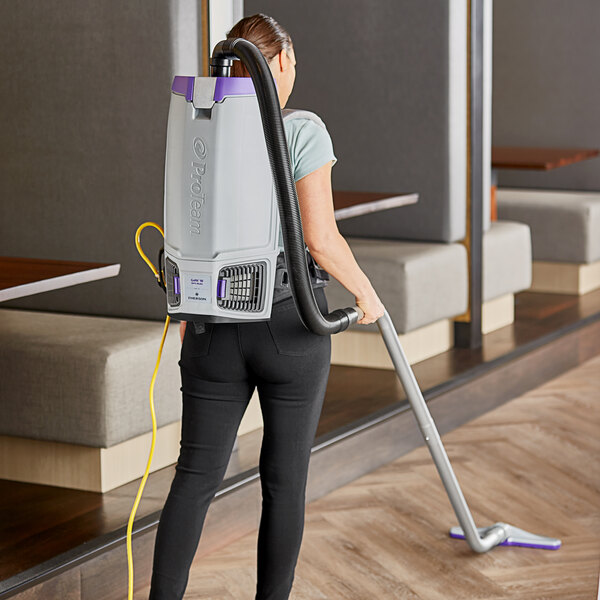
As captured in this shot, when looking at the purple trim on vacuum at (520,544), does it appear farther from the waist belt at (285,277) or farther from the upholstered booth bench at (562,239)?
the upholstered booth bench at (562,239)

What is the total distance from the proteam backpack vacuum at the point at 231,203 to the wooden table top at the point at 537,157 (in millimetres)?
3737

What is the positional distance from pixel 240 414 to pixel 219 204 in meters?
0.44

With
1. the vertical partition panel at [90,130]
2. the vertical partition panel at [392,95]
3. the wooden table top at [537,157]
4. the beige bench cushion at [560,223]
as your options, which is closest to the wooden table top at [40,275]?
the vertical partition panel at [90,130]

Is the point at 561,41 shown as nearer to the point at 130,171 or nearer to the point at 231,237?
the point at 130,171

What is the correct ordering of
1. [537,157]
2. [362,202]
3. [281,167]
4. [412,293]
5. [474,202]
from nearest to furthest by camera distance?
[281,167] → [362,202] → [412,293] → [474,202] → [537,157]

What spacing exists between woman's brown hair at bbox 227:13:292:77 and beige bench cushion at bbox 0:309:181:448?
115cm

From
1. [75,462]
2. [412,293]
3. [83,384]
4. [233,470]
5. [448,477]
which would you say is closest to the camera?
[448,477]

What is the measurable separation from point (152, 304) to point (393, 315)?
130 centimetres

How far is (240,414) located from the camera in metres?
2.23

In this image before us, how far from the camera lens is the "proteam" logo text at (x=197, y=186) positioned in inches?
79.3

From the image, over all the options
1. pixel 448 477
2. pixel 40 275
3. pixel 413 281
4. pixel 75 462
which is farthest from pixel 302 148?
pixel 413 281

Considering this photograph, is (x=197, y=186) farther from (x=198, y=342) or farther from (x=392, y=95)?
(x=392, y=95)

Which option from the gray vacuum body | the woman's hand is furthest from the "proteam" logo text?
the woman's hand

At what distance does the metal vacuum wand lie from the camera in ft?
8.33
